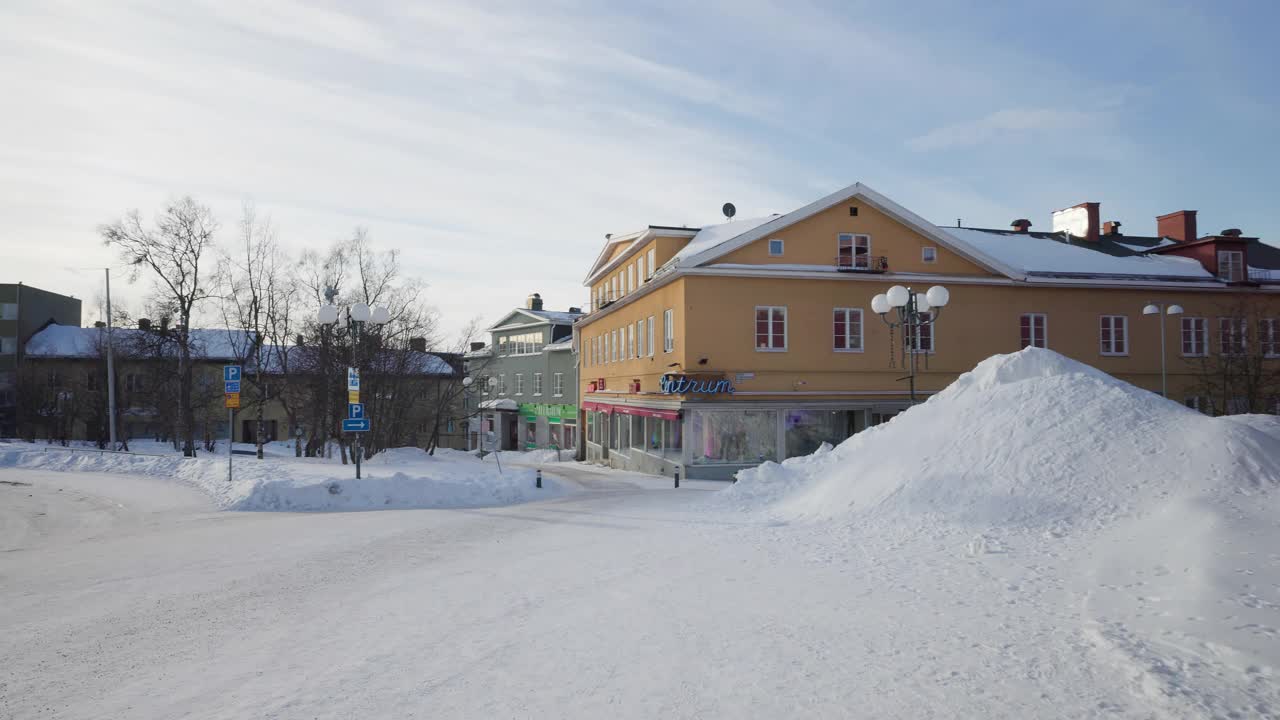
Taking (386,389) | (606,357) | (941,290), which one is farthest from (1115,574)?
(606,357)

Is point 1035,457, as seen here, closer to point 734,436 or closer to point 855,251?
point 734,436

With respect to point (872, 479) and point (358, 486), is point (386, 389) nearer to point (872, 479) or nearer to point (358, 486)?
point (358, 486)

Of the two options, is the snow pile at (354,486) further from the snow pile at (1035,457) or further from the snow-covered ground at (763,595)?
the snow pile at (1035,457)

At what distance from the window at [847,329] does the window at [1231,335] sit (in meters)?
14.4

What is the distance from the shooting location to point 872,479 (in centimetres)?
1401

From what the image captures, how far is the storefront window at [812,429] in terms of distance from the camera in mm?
26219

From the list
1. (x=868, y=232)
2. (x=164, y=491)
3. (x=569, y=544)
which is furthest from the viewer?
(x=868, y=232)

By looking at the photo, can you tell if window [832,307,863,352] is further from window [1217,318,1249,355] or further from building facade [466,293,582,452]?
building facade [466,293,582,452]

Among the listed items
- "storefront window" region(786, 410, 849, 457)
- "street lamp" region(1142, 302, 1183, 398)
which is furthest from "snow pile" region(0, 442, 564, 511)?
"street lamp" region(1142, 302, 1183, 398)

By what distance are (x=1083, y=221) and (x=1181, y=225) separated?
6302 millimetres

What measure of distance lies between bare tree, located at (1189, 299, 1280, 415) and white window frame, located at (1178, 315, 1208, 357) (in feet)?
0.25

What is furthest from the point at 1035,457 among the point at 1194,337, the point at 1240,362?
the point at 1194,337

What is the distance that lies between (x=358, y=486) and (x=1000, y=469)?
1345 cm

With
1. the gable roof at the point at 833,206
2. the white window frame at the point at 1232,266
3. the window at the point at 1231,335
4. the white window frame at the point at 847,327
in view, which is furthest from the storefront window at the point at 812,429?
the white window frame at the point at 1232,266
